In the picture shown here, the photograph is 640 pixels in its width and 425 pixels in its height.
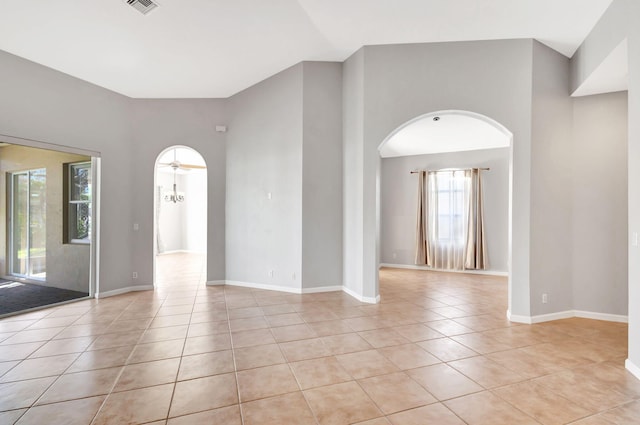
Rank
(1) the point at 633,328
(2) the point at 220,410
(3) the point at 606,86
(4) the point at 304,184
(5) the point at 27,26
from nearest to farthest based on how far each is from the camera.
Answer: (2) the point at 220,410, (1) the point at 633,328, (5) the point at 27,26, (3) the point at 606,86, (4) the point at 304,184

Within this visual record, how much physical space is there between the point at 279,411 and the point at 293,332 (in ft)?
4.35

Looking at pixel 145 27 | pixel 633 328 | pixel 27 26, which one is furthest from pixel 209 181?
pixel 633 328

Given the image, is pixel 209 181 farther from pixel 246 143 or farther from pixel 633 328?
pixel 633 328

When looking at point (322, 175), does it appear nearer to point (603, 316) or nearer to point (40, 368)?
point (40, 368)

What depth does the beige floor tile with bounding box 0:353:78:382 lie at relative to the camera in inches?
95.3

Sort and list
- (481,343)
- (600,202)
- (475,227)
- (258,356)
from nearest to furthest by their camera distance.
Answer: (258,356) < (481,343) < (600,202) < (475,227)

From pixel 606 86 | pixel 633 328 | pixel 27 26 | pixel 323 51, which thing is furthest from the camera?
pixel 323 51

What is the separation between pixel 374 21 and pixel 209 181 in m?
3.60

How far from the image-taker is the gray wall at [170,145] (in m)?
5.16

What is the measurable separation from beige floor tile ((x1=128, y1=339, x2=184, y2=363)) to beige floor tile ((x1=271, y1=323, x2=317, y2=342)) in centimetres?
93

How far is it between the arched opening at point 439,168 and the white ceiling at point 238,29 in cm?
177

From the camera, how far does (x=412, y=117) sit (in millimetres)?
4141

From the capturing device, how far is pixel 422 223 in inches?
289

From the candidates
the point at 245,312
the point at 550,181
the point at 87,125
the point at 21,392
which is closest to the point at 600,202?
the point at 550,181
